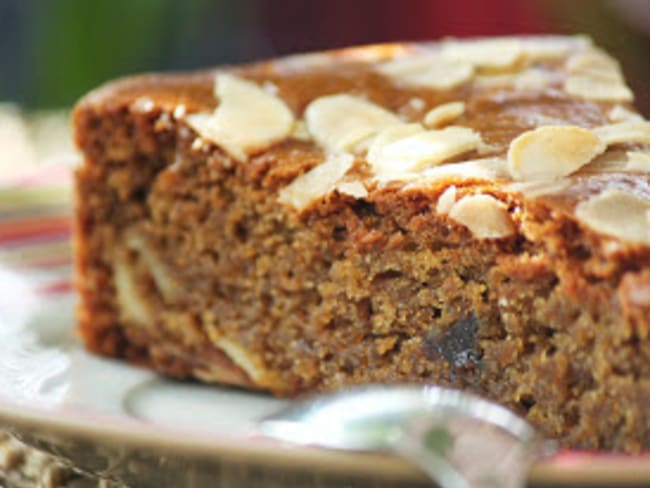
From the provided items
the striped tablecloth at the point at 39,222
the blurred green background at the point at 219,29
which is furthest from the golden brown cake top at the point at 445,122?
the blurred green background at the point at 219,29

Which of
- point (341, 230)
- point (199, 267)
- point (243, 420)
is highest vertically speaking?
point (341, 230)

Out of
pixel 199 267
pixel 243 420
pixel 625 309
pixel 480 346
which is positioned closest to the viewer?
pixel 625 309

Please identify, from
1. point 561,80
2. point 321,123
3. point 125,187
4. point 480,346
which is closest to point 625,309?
point 480,346

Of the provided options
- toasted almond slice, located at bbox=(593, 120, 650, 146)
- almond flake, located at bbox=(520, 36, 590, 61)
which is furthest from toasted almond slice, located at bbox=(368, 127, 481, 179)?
almond flake, located at bbox=(520, 36, 590, 61)

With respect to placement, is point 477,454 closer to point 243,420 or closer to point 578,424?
point 578,424

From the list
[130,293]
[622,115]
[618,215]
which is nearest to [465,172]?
[618,215]

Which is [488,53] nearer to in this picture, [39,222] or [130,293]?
[130,293]
